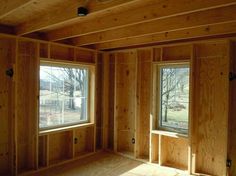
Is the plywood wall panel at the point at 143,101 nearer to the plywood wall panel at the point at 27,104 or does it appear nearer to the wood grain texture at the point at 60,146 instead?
the wood grain texture at the point at 60,146

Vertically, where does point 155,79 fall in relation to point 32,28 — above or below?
below

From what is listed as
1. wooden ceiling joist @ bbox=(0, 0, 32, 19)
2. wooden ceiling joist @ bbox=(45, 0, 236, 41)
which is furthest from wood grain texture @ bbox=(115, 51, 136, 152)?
wooden ceiling joist @ bbox=(0, 0, 32, 19)

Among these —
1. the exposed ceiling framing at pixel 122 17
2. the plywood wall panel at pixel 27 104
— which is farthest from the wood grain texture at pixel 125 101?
the plywood wall panel at pixel 27 104

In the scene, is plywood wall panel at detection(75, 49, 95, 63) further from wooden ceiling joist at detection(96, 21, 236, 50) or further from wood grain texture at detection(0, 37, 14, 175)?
wood grain texture at detection(0, 37, 14, 175)

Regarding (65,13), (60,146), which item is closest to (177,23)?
(65,13)

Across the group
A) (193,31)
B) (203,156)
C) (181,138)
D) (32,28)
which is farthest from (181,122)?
(32,28)

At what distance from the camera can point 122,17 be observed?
3.05 m

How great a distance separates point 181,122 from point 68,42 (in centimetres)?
298

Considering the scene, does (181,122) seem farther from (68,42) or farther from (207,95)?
(68,42)

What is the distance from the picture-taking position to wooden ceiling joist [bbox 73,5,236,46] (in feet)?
9.37

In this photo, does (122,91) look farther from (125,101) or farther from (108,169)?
(108,169)

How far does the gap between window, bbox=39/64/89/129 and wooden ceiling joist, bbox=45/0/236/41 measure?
107 centimetres

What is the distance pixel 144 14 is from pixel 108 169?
299 centimetres

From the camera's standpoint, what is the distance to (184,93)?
4418mm
